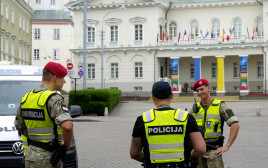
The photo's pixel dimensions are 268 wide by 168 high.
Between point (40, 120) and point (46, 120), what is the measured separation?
0.23ft

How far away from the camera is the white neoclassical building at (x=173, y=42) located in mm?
55312

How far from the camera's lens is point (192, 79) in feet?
195

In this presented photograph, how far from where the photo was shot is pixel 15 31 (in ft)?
174

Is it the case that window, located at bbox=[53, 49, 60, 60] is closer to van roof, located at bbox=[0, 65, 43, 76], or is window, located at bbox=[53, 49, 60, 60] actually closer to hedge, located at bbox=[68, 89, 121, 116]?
hedge, located at bbox=[68, 89, 121, 116]

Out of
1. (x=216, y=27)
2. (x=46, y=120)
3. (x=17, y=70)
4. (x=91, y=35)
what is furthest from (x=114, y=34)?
(x=46, y=120)

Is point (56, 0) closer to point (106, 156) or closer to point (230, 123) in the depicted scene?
point (106, 156)

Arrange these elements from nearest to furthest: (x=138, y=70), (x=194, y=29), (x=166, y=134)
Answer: (x=166, y=134) < (x=138, y=70) < (x=194, y=29)

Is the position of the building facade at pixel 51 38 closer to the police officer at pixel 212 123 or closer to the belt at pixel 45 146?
the police officer at pixel 212 123

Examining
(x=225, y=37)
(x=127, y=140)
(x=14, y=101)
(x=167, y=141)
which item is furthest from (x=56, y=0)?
(x=167, y=141)

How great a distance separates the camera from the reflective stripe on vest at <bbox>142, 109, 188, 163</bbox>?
4.74 m

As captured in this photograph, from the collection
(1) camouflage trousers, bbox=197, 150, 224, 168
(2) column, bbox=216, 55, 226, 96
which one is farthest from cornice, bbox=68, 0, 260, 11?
(1) camouflage trousers, bbox=197, 150, 224, 168

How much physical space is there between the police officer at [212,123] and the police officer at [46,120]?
199cm

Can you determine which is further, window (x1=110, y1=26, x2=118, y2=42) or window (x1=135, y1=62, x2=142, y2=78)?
window (x1=110, y1=26, x2=118, y2=42)

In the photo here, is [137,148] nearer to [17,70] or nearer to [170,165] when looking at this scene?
[170,165]
